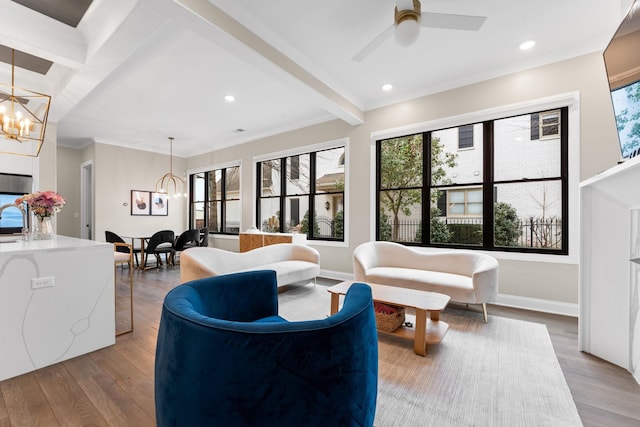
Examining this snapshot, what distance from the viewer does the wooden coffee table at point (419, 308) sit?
88.2 inches

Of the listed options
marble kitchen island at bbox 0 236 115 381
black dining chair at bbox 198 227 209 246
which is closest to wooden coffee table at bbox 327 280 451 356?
marble kitchen island at bbox 0 236 115 381

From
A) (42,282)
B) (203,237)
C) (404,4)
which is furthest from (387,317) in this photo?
(203,237)

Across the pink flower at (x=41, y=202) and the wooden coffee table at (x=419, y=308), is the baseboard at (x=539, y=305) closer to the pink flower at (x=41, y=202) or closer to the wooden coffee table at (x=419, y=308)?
the wooden coffee table at (x=419, y=308)

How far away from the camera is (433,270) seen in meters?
3.64

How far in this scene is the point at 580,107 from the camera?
3096mm

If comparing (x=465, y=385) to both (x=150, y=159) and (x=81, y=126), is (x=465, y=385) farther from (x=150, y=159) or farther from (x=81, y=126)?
(x=150, y=159)

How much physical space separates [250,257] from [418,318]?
2.58 metres

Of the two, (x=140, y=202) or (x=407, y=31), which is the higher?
(x=407, y=31)

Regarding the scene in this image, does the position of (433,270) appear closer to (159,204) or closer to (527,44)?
(527,44)

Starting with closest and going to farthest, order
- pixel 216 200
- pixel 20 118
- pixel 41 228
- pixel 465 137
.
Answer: pixel 41 228
pixel 20 118
pixel 465 137
pixel 216 200

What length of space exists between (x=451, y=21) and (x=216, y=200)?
6816mm

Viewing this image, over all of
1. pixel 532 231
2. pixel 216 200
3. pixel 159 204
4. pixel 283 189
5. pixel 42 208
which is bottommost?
pixel 532 231

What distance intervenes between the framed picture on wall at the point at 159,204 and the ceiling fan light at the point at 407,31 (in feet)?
24.4

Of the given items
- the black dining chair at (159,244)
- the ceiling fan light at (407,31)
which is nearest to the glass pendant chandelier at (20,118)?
the black dining chair at (159,244)
